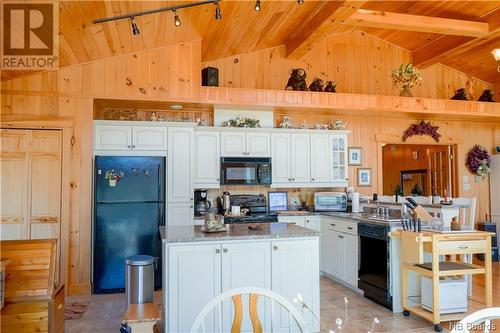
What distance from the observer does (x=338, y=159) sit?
5.92 metres

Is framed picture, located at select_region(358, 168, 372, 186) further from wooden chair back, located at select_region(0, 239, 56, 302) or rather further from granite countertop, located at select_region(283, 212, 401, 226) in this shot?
wooden chair back, located at select_region(0, 239, 56, 302)

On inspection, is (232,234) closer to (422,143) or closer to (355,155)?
(355,155)

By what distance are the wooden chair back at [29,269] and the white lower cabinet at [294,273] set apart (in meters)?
1.69

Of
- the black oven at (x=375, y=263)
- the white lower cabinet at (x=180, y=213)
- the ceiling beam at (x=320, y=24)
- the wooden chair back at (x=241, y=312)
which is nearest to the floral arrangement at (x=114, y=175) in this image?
the white lower cabinet at (x=180, y=213)

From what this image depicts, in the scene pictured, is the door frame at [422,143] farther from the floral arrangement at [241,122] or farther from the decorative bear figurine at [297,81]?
the floral arrangement at [241,122]

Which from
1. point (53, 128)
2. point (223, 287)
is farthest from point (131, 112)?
point (223, 287)

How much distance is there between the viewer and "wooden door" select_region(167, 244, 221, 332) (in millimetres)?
2973

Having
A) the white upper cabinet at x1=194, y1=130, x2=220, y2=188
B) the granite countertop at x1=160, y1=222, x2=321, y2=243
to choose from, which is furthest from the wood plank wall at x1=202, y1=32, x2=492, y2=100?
the granite countertop at x1=160, y1=222, x2=321, y2=243

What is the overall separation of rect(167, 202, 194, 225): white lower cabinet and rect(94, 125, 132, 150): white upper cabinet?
93 centimetres

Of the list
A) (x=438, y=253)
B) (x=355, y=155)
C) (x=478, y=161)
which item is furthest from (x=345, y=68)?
(x=438, y=253)

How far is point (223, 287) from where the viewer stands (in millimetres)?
3088

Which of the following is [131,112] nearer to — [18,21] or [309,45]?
[18,21]

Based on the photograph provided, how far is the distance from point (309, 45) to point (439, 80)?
2894 mm

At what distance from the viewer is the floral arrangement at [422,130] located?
21.7ft
